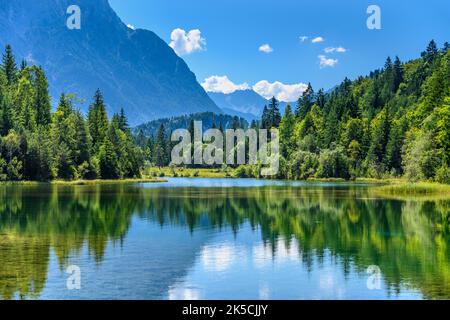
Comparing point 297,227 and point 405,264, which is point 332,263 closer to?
point 405,264

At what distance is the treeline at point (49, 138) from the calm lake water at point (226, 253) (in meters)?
69.8

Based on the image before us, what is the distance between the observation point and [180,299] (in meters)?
24.8

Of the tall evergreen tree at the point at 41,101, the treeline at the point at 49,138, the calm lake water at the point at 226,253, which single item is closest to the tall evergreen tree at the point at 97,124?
the treeline at the point at 49,138

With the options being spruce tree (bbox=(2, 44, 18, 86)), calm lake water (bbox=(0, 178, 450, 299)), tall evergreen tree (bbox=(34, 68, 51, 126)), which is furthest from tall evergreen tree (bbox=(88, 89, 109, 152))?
calm lake water (bbox=(0, 178, 450, 299))

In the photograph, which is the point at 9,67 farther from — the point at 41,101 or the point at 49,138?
the point at 49,138

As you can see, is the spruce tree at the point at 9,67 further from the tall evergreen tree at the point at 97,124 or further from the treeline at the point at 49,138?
the tall evergreen tree at the point at 97,124

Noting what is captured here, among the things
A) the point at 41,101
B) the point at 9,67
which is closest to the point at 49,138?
the point at 41,101

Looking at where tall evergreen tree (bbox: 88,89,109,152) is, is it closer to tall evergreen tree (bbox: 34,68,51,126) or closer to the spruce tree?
tall evergreen tree (bbox: 34,68,51,126)

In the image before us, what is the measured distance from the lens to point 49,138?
482 feet

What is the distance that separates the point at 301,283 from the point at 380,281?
3703 millimetres

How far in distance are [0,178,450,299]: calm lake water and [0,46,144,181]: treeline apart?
69.8 meters

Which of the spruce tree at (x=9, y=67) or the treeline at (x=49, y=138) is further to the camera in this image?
the spruce tree at (x=9, y=67)

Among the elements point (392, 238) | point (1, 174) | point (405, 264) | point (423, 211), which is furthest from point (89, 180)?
point (405, 264)

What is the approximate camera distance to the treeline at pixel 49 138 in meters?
132
